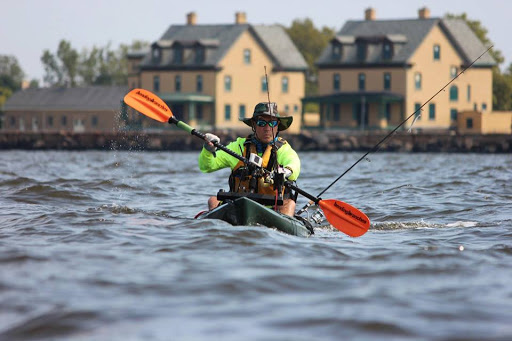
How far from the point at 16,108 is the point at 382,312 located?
83812 mm

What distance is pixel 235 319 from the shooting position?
18.5 feet

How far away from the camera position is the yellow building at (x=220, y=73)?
64.3m

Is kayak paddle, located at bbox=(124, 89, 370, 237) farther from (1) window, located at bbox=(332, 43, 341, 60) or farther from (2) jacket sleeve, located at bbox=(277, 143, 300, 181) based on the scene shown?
(1) window, located at bbox=(332, 43, 341, 60)

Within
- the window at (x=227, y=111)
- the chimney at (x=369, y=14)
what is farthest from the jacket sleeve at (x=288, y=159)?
the chimney at (x=369, y=14)

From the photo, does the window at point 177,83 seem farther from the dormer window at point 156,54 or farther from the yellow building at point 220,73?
the dormer window at point 156,54

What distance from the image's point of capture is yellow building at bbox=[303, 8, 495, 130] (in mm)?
61000

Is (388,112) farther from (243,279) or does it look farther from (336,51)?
(243,279)

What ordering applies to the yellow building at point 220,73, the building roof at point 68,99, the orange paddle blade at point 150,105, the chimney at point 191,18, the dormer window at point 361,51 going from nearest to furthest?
the orange paddle blade at point 150,105 → the dormer window at point 361,51 → the yellow building at point 220,73 → the chimney at point 191,18 → the building roof at point 68,99

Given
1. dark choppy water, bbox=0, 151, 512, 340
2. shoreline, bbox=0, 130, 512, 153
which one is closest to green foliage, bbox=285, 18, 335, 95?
shoreline, bbox=0, 130, 512, 153

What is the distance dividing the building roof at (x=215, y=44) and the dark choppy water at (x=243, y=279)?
52830 millimetres

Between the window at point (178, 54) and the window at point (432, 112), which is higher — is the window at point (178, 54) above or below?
above

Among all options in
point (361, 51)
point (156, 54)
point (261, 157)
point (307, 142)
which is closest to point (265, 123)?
point (261, 157)

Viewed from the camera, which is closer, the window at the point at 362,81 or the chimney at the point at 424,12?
the window at the point at 362,81

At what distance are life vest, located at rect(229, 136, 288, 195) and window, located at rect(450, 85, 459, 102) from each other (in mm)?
53511
